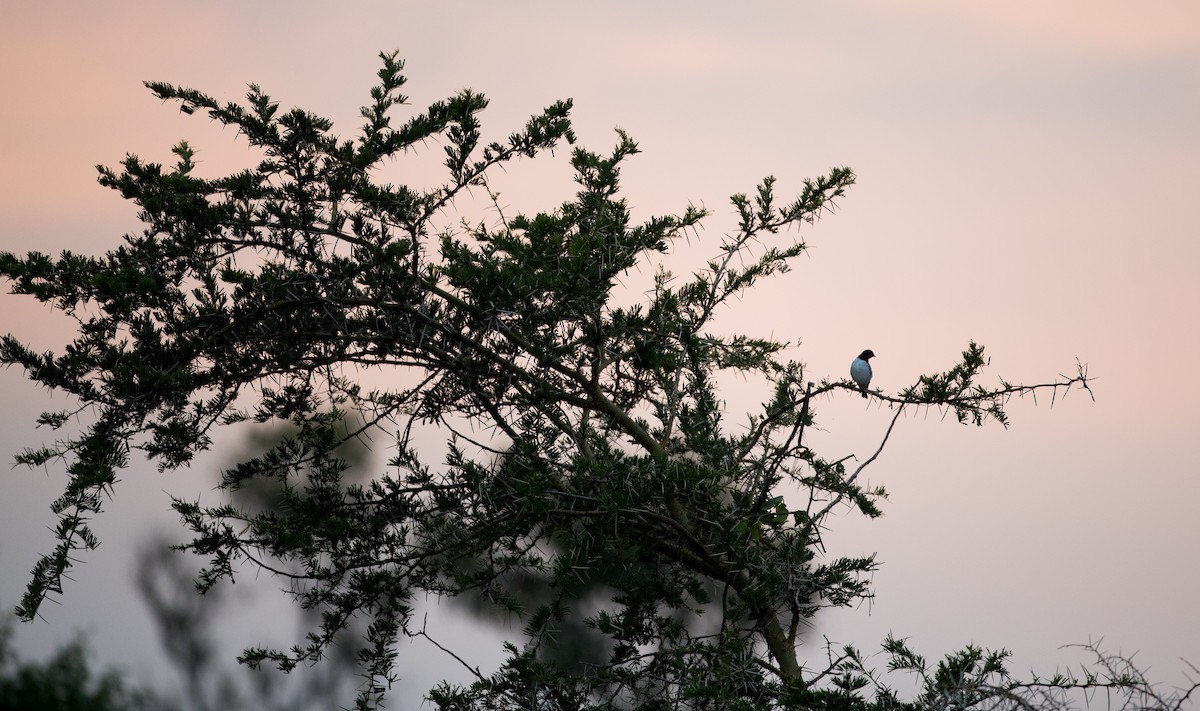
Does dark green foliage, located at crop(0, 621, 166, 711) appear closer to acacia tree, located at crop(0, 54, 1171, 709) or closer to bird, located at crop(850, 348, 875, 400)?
acacia tree, located at crop(0, 54, 1171, 709)

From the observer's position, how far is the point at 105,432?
456 cm

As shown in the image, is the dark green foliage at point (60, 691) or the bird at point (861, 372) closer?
the dark green foliage at point (60, 691)

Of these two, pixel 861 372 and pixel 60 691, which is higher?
pixel 861 372

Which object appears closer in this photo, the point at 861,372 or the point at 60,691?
the point at 60,691

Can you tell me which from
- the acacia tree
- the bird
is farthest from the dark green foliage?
the bird

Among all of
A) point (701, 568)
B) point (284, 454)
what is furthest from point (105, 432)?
point (701, 568)

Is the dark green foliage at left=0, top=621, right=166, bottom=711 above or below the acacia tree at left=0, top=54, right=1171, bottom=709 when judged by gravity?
below

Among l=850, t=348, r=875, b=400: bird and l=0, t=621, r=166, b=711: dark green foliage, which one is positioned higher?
l=850, t=348, r=875, b=400: bird

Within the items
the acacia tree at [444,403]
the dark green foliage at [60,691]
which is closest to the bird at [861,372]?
the acacia tree at [444,403]

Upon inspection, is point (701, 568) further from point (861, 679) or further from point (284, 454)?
point (284, 454)

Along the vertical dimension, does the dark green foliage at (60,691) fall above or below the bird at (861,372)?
below

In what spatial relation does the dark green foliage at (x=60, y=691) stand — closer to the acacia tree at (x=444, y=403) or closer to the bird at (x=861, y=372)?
the acacia tree at (x=444, y=403)

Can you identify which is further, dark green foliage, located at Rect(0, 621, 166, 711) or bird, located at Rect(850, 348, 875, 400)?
bird, located at Rect(850, 348, 875, 400)

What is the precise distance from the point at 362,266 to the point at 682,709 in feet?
8.65
